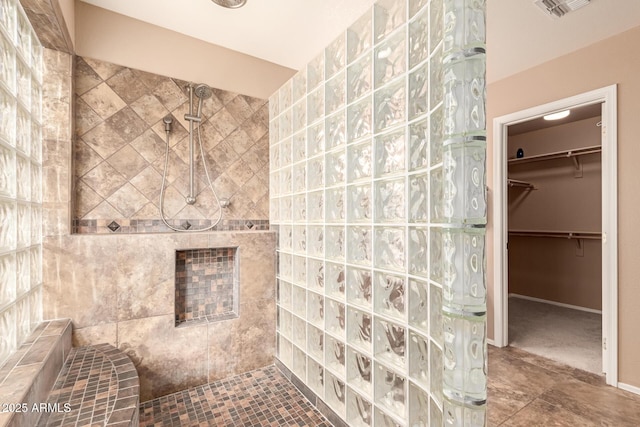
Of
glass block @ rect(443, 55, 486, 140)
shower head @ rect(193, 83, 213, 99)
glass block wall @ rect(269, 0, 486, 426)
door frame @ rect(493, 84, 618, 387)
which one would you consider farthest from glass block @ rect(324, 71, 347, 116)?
door frame @ rect(493, 84, 618, 387)

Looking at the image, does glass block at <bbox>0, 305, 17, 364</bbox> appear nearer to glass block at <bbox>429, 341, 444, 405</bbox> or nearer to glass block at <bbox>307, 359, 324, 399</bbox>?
glass block at <bbox>307, 359, 324, 399</bbox>

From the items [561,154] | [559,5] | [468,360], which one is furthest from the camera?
[561,154]

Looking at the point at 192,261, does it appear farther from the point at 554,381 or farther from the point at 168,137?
the point at 554,381

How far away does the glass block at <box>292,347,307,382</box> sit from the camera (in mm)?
1807

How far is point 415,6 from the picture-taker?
106 centimetres

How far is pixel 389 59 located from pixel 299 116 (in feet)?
2.69

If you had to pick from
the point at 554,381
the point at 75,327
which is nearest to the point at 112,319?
the point at 75,327

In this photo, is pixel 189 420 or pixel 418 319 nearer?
pixel 418 319

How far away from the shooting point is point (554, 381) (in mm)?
1934

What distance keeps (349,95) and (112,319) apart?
5.79 ft

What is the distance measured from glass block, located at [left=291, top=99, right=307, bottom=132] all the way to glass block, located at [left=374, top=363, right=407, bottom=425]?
137cm

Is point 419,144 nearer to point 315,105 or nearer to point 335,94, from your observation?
point 335,94

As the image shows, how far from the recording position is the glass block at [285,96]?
2.03 m

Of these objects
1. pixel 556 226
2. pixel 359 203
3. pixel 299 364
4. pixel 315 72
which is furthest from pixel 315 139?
pixel 556 226
